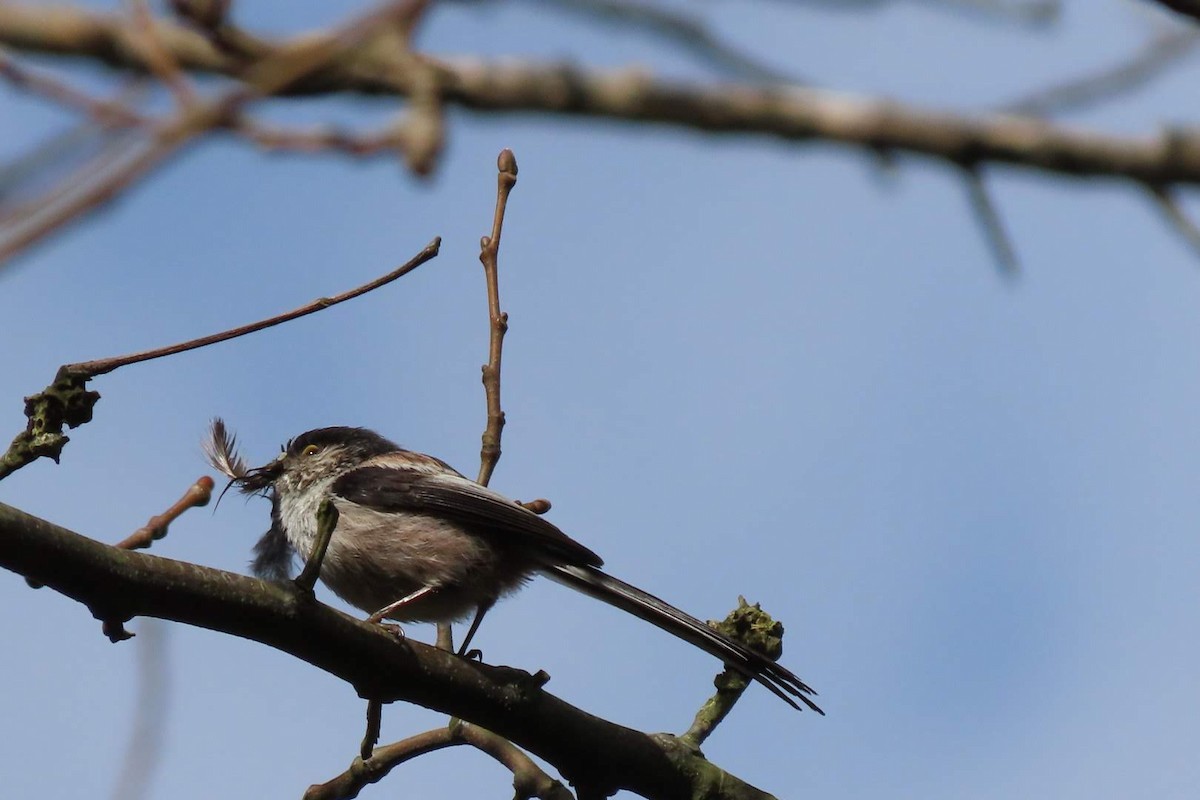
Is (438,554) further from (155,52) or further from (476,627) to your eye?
(155,52)

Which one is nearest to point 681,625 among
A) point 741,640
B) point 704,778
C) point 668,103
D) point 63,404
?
point 741,640

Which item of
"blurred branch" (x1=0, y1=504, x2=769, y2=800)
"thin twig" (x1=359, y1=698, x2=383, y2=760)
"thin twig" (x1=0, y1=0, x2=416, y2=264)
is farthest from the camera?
"thin twig" (x1=359, y1=698, x2=383, y2=760)

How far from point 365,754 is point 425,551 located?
1.49 meters

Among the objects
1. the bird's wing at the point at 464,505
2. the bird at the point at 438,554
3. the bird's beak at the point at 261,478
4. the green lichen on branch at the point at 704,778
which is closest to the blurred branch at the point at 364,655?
the green lichen on branch at the point at 704,778

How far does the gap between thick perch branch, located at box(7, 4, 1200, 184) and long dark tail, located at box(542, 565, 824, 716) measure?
10.1 feet

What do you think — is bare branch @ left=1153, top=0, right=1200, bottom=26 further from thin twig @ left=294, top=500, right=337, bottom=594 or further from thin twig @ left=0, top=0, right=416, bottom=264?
thin twig @ left=294, top=500, right=337, bottom=594

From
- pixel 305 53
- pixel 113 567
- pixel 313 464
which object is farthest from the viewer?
pixel 313 464

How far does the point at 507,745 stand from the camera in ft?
15.0

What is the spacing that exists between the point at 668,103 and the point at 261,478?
5.24 meters

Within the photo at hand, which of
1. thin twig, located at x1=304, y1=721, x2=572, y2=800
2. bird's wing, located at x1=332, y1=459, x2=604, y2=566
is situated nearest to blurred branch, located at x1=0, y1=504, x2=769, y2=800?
thin twig, located at x1=304, y1=721, x2=572, y2=800

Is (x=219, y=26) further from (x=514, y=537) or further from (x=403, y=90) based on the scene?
(x=514, y=537)

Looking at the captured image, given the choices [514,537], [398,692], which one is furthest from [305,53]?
[514,537]

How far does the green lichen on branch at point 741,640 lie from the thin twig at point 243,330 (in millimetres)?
1832

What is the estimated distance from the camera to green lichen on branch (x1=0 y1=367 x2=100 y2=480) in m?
3.78
